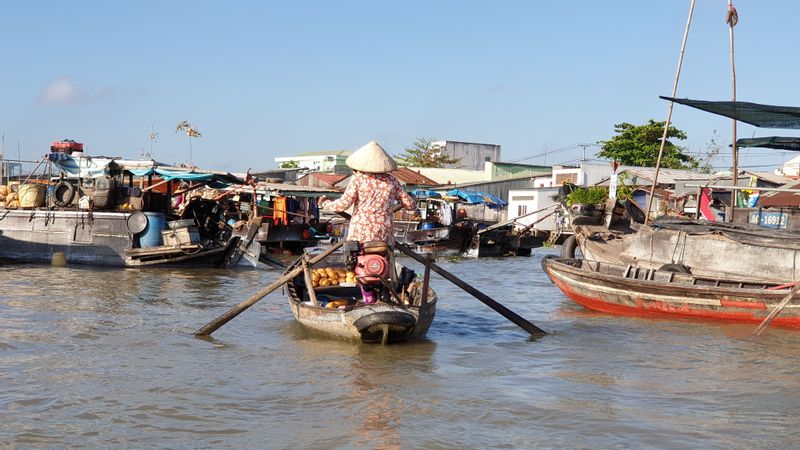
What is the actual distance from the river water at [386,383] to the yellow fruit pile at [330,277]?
667 millimetres

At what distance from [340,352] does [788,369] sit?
446 cm

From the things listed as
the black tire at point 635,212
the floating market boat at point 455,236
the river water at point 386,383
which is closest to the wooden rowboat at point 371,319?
the river water at point 386,383

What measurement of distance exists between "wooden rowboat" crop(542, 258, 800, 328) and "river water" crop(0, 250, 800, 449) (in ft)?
0.68

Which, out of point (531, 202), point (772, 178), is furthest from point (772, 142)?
point (531, 202)

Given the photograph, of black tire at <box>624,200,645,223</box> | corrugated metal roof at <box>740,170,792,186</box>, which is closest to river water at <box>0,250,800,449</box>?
black tire at <box>624,200,645,223</box>

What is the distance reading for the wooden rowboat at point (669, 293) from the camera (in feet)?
34.4

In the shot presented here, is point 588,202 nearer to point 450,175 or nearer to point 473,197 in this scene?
point 473,197

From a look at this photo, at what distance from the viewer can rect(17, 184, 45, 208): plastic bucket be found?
18281mm

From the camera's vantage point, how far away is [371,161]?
27.4 ft

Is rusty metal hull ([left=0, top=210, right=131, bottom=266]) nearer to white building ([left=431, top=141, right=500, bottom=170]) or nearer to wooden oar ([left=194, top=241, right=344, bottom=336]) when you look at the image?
wooden oar ([left=194, top=241, right=344, bottom=336])

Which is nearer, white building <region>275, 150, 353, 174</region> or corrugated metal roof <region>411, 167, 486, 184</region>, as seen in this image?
corrugated metal roof <region>411, 167, 486, 184</region>

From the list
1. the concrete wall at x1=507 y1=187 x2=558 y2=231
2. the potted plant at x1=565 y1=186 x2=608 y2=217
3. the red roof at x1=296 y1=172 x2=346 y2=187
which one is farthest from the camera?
the red roof at x1=296 y1=172 x2=346 y2=187

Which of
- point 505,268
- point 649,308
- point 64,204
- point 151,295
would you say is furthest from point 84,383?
point 505,268

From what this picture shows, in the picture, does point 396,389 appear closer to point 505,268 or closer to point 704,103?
point 704,103
